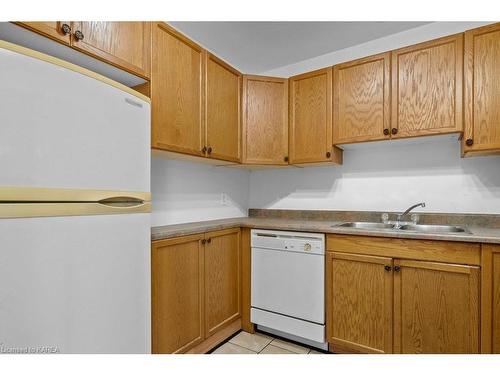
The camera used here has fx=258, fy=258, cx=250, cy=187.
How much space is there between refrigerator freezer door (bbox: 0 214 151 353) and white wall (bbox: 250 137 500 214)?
67.7 inches

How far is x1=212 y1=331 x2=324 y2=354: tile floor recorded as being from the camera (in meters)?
1.87

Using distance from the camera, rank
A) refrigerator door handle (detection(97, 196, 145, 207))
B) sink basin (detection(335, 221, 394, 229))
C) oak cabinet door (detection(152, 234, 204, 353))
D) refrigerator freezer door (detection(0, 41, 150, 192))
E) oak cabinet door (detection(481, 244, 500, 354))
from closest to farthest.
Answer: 1. refrigerator freezer door (detection(0, 41, 150, 192))
2. refrigerator door handle (detection(97, 196, 145, 207))
3. oak cabinet door (detection(481, 244, 500, 354))
4. oak cabinet door (detection(152, 234, 204, 353))
5. sink basin (detection(335, 221, 394, 229))

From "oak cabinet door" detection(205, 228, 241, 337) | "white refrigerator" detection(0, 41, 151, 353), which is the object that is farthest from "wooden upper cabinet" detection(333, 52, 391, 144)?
"white refrigerator" detection(0, 41, 151, 353)

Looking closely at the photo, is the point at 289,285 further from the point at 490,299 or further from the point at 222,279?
the point at 490,299

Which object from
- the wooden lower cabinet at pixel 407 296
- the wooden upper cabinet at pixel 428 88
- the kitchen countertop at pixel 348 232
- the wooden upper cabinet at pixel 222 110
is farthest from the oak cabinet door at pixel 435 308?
the wooden upper cabinet at pixel 222 110

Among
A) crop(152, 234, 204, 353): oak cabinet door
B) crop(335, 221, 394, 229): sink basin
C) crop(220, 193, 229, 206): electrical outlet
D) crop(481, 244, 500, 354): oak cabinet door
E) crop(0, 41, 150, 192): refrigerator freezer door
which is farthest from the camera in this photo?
crop(220, 193, 229, 206): electrical outlet

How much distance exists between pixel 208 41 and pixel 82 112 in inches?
66.8

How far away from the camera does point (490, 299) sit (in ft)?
4.48

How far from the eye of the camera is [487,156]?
72.0 inches

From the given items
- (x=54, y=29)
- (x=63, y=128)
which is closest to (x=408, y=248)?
(x=63, y=128)

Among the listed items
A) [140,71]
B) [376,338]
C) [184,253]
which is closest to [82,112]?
Answer: [140,71]

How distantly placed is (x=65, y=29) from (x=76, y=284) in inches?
41.5

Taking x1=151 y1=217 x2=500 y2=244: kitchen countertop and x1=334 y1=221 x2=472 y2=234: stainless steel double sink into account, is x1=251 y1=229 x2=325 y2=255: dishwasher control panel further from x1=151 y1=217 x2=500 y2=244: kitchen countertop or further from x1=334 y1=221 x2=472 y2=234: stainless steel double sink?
x1=334 y1=221 x2=472 y2=234: stainless steel double sink
